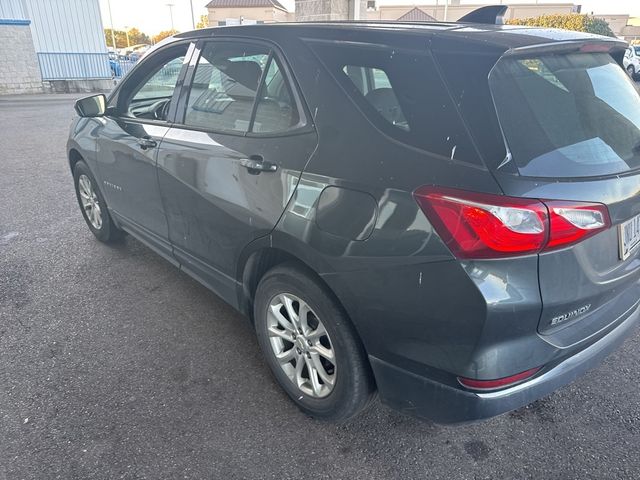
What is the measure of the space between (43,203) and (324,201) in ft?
16.1

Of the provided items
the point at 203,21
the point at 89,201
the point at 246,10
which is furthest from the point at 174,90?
the point at 203,21

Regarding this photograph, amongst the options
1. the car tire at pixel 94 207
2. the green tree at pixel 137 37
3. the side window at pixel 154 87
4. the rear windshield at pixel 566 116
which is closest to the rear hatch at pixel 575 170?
the rear windshield at pixel 566 116

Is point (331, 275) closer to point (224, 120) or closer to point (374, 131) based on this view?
point (374, 131)

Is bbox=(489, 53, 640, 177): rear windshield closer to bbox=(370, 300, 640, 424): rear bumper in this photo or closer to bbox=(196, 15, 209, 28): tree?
bbox=(370, 300, 640, 424): rear bumper

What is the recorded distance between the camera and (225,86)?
8.78ft

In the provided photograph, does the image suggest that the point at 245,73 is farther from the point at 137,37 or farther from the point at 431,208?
the point at 137,37

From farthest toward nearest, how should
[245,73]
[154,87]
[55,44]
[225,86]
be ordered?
[55,44], [154,87], [225,86], [245,73]

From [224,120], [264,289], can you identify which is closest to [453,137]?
[264,289]

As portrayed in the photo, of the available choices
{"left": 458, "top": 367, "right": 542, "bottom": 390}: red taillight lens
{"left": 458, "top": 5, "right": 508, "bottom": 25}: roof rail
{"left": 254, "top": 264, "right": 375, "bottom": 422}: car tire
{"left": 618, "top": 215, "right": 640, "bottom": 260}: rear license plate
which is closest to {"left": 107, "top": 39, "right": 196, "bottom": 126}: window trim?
{"left": 254, "top": 264, "right": 375, "bottom": 422}: car tire

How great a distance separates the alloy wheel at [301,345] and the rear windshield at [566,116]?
1092 mm

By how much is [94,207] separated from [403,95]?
134 inches

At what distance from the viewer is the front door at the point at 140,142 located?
3.13 meters

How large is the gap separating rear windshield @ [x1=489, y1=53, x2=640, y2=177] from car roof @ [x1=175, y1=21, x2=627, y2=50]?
2.7 inches

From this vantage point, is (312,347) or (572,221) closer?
(572,221)
